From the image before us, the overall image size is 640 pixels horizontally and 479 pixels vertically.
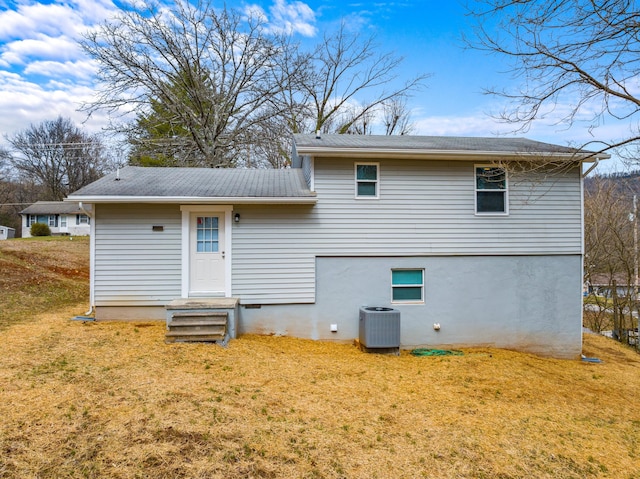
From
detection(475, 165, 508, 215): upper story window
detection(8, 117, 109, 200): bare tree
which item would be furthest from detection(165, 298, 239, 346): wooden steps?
detection(8, 117, 109, 200): bare tree

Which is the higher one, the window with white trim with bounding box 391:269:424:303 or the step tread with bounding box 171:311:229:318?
the window with white trim with bounding box 391:269:424:303

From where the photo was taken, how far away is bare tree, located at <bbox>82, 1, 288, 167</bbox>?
1714 cm

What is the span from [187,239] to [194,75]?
14074 mm

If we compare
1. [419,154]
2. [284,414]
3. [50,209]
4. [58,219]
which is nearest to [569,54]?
[419,154]

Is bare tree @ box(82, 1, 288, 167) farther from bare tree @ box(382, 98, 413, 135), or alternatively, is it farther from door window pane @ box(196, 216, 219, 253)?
door window pane @ box(196, 216, 219, 253)

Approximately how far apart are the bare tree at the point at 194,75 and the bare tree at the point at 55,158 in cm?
1667

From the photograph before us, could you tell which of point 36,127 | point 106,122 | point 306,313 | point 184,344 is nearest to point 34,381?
point 184,344

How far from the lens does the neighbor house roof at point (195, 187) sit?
7.47m

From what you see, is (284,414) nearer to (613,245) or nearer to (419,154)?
(419,154)

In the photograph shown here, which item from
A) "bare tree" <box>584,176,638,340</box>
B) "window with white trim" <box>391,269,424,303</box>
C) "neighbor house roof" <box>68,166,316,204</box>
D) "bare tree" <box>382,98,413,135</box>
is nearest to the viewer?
"neighbor house roof" <box>68,166,316,204</box>

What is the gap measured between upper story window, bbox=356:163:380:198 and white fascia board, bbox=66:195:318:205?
1119 millimetres

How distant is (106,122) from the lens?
17609mm

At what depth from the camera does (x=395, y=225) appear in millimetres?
8328

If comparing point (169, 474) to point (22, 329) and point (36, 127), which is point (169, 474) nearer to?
point (22, 329)
